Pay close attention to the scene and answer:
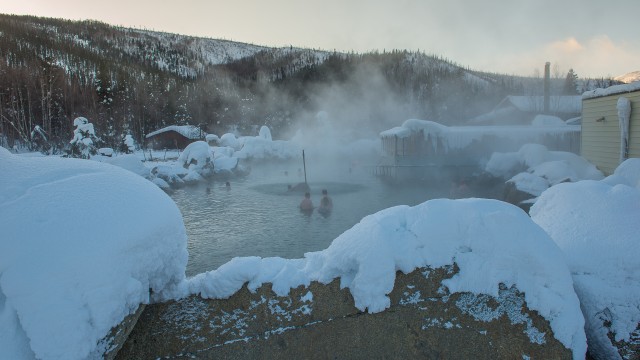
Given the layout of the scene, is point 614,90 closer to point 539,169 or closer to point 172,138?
point 539,169

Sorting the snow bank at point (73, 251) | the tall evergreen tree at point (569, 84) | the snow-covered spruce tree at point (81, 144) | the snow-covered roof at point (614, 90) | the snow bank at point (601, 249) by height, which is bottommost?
the snow bank at point (601, 249)

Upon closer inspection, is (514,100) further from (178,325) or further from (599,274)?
(178,325)

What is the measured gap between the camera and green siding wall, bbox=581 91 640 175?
8695mm

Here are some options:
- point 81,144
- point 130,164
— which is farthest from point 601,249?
point 81,144

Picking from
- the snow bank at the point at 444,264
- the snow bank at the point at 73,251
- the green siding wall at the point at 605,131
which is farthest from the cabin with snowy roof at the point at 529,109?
the snow bank at the point at 73,251

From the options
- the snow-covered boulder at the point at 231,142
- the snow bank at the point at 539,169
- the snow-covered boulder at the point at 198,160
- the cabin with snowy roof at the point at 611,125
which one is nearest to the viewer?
the cabin with snowy roof at the point at 611,125

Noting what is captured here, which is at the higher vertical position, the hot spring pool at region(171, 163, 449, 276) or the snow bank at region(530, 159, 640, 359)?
the snow bank at region(530, 159, 640, 359)

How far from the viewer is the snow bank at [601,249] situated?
2.66 m

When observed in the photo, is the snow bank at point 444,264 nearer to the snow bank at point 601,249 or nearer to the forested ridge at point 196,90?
the snow bank at point 601,249

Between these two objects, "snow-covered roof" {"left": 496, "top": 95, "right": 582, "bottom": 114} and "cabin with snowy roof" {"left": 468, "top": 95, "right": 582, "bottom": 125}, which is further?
"snow-covered roof" {"left": 496, "top": 95, "right": 582, "bottom": 114}

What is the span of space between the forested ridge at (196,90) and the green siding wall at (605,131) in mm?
29406

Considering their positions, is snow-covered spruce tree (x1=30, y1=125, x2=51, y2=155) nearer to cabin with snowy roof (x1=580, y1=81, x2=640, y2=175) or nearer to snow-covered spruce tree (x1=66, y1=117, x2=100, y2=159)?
snow-covered spruce tree (x1=66, y1=117, x2=100, y2=159)

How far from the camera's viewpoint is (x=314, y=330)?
7.99 ft

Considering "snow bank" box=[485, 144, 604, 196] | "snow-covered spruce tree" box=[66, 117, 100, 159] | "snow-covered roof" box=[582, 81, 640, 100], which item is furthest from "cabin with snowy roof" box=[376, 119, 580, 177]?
"snow-covered spruce tree" box=[66, 117, 100, 159]
